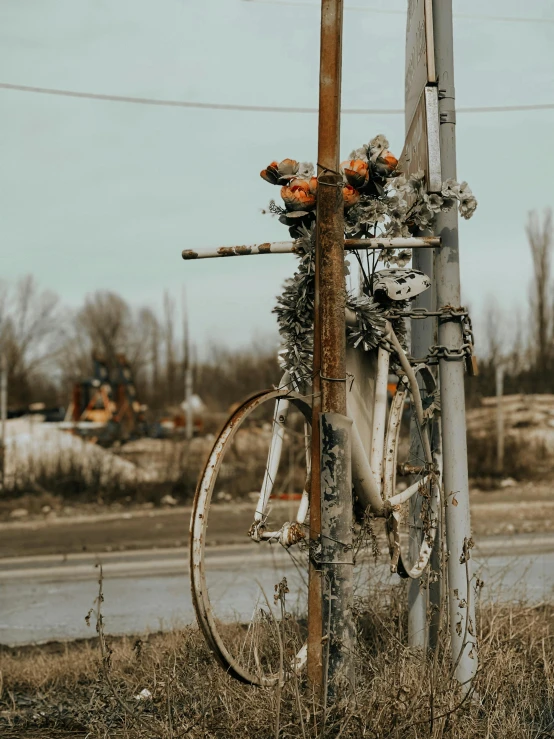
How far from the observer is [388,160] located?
340cm

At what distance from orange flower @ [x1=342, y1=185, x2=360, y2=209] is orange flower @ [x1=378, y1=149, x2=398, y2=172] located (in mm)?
176

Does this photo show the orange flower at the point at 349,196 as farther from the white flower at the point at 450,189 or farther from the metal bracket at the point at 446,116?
the metal bracket at the point at 446,116

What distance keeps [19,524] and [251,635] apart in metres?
10.3

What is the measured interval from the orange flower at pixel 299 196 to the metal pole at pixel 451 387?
758mm

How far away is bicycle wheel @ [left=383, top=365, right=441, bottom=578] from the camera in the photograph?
3564mm

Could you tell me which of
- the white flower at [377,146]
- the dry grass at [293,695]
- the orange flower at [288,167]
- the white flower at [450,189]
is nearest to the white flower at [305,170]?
the orange flower at [288,167]

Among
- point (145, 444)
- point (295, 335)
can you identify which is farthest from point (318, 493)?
point (145, 444)

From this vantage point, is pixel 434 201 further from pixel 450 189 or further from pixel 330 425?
pixel 330 425

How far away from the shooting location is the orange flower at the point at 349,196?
10.7ft

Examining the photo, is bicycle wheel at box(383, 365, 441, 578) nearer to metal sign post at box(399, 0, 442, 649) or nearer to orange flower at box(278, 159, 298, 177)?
metal sign post at box(399, 0, 442, 649)

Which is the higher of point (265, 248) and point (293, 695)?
point (265, 248)

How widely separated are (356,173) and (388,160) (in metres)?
0.17

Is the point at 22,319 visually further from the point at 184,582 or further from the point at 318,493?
the point at 318,493

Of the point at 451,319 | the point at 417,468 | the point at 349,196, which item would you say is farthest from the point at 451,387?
the point at 349,196
